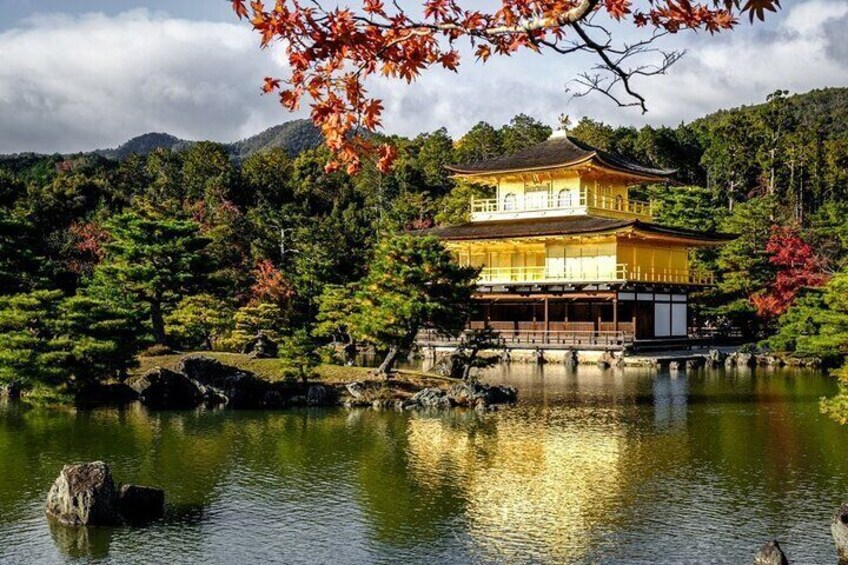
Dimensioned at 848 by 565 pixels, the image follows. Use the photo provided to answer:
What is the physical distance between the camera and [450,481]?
14.9 metres

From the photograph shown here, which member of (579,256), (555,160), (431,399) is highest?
(555,160)

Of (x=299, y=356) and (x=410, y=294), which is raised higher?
(x=410, y=294)

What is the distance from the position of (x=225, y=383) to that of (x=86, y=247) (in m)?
22.4

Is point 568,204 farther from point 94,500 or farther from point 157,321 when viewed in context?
point 94,500

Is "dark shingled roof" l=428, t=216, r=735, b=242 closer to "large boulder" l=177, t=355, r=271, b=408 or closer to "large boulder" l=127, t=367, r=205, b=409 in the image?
"large boulder" l=177, t=355, r=271, b=408

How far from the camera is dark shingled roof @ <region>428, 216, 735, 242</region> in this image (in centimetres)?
3831

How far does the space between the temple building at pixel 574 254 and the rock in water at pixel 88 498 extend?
27.1 m

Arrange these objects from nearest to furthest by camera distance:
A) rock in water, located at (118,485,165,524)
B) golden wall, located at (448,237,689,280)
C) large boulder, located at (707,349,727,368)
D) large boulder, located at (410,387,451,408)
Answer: rock in water, located at (118,485,165,524) < large boulder, located at (410,387,451,408) < large boulder, located at (707,349,727,368) < golden wall, located at (448,237,689,280)

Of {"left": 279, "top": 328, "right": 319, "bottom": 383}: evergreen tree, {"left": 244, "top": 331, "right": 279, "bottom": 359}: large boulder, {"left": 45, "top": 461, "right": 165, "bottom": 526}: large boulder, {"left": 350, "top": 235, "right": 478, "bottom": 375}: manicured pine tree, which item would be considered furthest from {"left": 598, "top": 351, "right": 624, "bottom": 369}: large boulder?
{"left": 45, "top": 461, "right": 165, "bottom": 526}: large boulder

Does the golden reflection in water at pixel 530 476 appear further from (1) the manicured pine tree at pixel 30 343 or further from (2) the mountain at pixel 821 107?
(2) the mountain at pixel 821 107

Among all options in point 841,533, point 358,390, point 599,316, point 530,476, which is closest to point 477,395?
point 358,390

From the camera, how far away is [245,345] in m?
29.9

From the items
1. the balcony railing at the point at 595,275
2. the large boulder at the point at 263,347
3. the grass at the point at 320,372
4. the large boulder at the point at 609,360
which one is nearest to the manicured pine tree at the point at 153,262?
the grass at the point at 320,372

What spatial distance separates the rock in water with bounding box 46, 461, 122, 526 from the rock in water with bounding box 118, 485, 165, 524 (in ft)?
0.57
